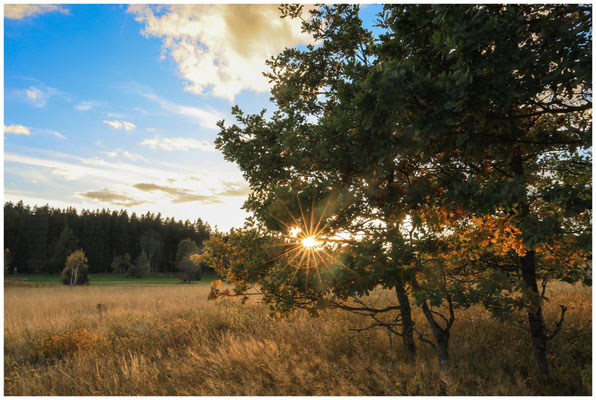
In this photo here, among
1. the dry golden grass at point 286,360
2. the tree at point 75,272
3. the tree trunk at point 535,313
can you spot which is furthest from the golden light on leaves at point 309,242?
the tree at point 75,272

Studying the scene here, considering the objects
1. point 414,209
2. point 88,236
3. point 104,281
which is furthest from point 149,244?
point 414,209

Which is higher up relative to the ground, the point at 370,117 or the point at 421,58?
the point at 421,58

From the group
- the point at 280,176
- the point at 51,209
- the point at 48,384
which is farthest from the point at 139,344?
the point at 51,209

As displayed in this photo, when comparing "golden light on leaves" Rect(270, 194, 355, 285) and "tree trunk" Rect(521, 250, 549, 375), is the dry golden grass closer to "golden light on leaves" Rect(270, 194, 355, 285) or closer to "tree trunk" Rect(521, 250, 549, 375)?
"tree trunk" Rect(521, 250, 549, 375)

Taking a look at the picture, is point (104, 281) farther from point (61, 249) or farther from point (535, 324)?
point (535, 324)

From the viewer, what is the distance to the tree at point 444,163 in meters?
3.65

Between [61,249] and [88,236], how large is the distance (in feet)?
36.1

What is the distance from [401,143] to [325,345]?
175 inches

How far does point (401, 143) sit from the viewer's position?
455cm

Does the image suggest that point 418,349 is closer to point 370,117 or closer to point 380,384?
point 380,384

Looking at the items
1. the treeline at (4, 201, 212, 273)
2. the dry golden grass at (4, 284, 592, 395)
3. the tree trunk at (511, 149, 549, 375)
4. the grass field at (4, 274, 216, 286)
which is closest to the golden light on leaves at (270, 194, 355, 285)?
the dry golden grass at (4, 284, 592, 395)

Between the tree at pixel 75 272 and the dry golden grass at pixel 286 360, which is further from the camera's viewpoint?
the tree at pixel 75 272

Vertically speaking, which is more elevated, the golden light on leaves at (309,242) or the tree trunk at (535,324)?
the golden light on leaves at (309,242)

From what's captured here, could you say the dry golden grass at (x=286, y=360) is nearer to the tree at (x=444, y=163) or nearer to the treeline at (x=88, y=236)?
the tree at (x=444, y=163)
